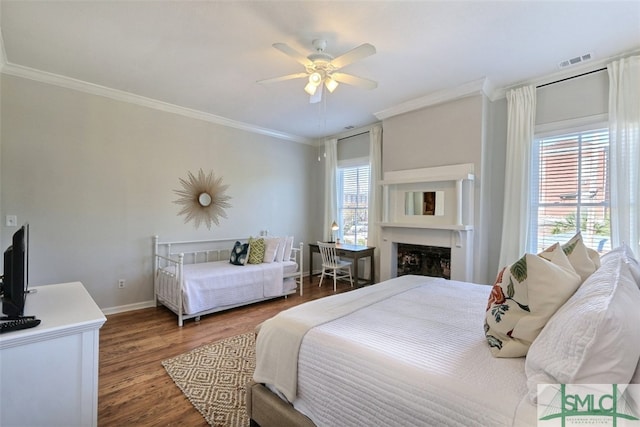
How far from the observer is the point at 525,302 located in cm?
118

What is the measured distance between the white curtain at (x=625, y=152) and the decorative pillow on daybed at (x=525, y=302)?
6.87 feet

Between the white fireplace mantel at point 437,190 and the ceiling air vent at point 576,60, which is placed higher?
the ceiling air vent at point 576,60

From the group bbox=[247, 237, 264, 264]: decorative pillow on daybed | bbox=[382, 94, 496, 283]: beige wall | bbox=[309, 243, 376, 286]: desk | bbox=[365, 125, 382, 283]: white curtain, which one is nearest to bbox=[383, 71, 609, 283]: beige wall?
bbox=[382, 94, 496, 283]: beige wall

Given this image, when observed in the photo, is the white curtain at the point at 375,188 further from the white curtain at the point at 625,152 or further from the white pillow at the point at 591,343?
the white pillow at the point at 591,343

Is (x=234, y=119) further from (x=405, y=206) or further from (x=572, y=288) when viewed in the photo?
(x=572, y=288)

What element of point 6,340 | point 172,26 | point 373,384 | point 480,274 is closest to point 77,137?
point 172,26

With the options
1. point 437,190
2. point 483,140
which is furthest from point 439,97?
point 437,190

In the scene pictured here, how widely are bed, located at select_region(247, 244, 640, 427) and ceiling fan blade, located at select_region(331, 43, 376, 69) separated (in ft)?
5.89

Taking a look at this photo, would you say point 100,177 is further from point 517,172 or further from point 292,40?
point 517,172

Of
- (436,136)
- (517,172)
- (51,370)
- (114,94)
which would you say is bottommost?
(51,370)

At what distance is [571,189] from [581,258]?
2.18m

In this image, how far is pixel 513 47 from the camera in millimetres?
2617

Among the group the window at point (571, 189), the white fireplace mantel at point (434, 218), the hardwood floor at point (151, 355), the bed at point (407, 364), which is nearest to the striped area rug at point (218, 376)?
the hardwood floor at point (151, 355)

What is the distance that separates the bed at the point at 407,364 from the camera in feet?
2.91
